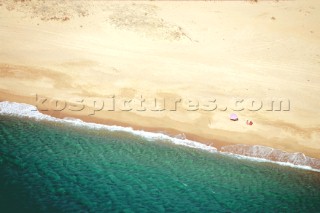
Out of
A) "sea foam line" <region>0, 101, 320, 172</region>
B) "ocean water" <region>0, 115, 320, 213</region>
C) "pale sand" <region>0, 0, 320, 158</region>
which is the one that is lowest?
"ocean water" <region>0, 115, 320, 213</region>

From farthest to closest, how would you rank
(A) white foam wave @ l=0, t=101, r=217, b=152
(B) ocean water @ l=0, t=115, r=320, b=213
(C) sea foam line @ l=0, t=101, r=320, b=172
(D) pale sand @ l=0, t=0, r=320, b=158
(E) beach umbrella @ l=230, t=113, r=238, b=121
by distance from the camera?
(E) beach umbrella @ l=230, t=113, r=238, b=121, (D) pale sand @ l=0, t=0, r=320, b=158, (A) white foam wave @ l=0, t=101, r=217, b=152, (C) sea foam line @ l=0, t=101, r=320, b=172, (B) ocean water @ l=0, t=115, r=320, b=213

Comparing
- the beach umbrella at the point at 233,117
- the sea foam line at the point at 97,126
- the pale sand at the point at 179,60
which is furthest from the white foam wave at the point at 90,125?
the beach umbrella at the point at 233,117

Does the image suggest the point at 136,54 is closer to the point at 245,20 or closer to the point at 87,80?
the point at 87,80

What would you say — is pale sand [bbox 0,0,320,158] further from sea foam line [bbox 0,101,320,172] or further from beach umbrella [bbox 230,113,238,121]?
sea foam line [bbox 0,101,320,172]

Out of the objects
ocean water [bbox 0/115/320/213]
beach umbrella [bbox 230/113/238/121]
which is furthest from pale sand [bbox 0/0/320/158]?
ocean water [bbox 0/115/320/213]

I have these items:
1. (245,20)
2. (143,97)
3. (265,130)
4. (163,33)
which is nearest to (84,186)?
(143,97)

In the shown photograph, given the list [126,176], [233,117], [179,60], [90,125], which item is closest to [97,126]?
[90,125]

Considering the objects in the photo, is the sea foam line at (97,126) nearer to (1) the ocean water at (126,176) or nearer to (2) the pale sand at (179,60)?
(1) the ocean water at (126,176)
